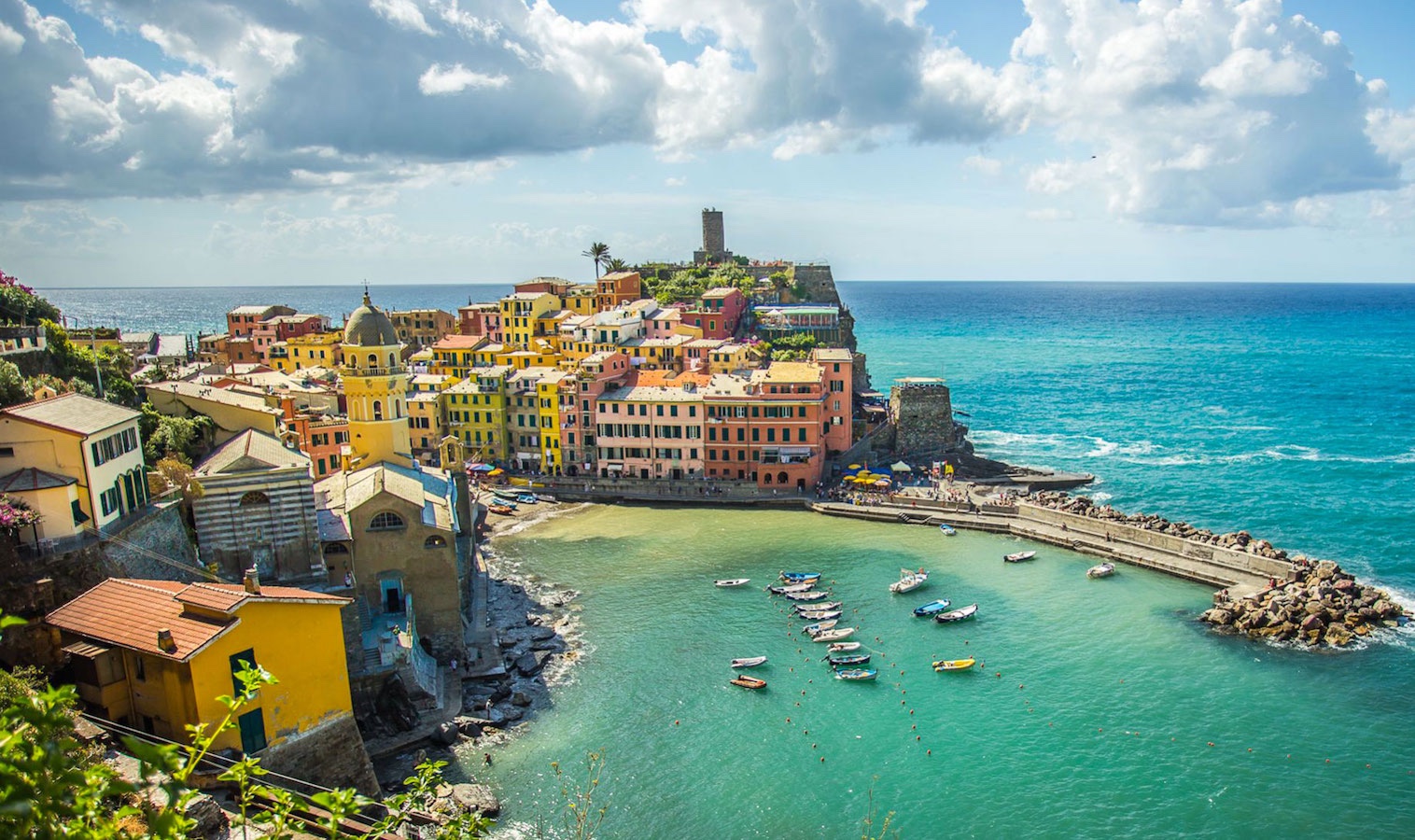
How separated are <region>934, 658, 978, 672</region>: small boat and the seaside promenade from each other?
17.6m

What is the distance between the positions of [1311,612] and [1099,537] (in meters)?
14.0

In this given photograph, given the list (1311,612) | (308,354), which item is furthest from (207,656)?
(308,354)

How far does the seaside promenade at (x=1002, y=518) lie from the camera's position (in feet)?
171

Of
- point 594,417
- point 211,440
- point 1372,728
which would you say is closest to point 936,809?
point 1372,728

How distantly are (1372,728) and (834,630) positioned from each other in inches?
877

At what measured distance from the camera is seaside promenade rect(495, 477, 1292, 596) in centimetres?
5209

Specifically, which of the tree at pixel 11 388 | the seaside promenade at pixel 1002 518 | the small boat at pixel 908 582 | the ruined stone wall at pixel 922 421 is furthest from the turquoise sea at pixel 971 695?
the tree at pixel 11 388

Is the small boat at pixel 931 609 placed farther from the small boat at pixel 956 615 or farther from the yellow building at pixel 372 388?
the yellow building at pixel 372 388

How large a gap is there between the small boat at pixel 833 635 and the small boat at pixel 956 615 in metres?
4.94

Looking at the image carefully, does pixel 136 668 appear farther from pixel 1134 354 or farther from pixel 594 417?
pixel 1134 354

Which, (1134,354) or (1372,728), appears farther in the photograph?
(1134,354)

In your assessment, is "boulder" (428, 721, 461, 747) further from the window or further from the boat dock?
the boat dock

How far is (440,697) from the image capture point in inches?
1481

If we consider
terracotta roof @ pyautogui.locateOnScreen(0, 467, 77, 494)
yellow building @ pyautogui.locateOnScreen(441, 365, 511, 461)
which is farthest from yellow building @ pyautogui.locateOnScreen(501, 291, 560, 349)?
terracotta roof @ pyautogui.locateOnScreen(0, 467, 77, 494)
